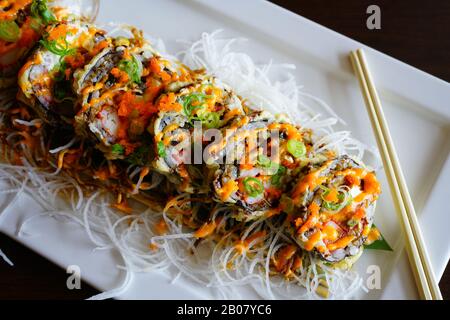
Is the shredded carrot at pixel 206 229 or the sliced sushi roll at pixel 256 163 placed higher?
the sliced sushi roll at pixel 256 163

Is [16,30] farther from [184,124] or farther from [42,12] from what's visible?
[184,124]

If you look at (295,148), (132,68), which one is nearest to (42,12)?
(132,68)

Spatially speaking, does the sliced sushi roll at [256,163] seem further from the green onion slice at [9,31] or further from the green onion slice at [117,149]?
the green onion slice at [9,31]

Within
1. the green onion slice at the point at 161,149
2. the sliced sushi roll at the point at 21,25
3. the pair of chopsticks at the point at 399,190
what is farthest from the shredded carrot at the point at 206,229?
the sliced sushi roll at the point at 21,25

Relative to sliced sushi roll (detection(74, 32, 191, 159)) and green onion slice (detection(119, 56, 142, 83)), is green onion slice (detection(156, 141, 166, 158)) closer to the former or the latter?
sliced sushi roll (detection(74, 32, 191, 159))

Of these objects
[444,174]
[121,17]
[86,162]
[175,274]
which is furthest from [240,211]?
[121,17]

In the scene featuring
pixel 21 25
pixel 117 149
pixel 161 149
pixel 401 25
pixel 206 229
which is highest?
pixel 401 25
